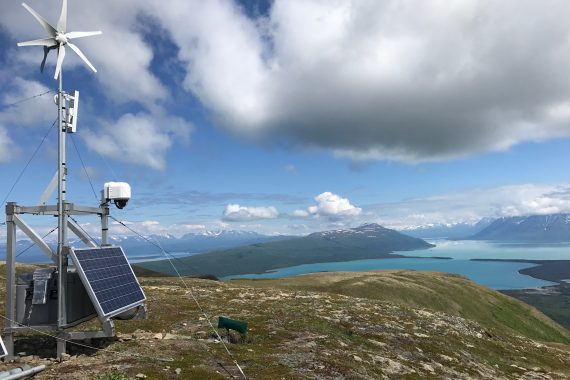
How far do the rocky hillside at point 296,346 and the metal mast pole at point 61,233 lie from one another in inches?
72.3

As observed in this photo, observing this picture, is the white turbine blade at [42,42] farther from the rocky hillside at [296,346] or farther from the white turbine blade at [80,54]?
the rocky hillside at [296,346]

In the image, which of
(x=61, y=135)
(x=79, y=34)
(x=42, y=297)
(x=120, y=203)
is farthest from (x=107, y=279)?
(x=79, y=34)

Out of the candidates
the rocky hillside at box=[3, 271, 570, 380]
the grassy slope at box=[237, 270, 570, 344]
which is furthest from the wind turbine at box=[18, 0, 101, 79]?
the grassy slope at box=[237, 270, 570, 344]

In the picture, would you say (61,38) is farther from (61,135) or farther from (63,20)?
(61,135)

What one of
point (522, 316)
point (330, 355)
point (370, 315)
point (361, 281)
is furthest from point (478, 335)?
point (522, 316)

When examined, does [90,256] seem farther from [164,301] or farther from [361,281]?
[361,281]

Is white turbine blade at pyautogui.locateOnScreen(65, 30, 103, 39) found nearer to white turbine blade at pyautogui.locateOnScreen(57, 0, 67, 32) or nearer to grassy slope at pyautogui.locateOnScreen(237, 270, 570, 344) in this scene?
white turbine blade at pyautogui.locateOnScreen(57, 0, 67, 32)

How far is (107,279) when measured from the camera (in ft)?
74.3

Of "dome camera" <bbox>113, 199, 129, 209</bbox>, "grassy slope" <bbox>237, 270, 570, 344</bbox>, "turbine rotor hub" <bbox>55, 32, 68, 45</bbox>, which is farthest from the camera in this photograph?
"grassy slope" <bbox>237, 270, 570, 344</bbox>

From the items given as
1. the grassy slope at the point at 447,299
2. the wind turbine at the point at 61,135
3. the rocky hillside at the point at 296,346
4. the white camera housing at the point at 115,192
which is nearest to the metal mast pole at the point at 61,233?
the wind turbine at the point at 61,135

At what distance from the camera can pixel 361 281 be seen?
10681 cm

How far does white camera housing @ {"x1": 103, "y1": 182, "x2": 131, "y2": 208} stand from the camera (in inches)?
985

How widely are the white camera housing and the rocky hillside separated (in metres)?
8.30

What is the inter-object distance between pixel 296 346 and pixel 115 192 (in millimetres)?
15228
